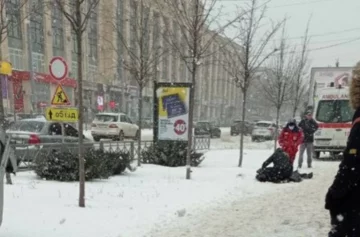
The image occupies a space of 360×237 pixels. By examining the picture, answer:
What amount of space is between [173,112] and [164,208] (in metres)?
5.66

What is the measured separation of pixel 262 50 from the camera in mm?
14211

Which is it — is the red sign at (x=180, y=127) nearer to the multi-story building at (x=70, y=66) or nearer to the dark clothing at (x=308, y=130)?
the dark clothing at (x=308, y=130)

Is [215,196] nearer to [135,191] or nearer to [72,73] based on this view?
[135,191]

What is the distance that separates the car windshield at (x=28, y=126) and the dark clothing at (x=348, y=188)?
464 inches

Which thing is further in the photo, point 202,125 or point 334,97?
point 202,125

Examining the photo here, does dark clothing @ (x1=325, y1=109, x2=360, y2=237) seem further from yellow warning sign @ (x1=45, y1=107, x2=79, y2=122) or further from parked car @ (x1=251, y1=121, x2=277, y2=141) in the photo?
parked car @ (x1=251, y1=121, x2=277, y2=141)

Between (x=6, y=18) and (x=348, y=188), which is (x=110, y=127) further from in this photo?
(x=348, y=188)

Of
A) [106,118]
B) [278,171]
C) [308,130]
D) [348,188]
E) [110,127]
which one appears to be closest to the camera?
[348,188]

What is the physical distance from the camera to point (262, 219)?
6.71m

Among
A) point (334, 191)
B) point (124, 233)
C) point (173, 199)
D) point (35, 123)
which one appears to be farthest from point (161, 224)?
point (35, 123)

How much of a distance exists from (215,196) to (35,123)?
24.0 ft

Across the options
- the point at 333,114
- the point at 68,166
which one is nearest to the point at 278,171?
the point at 68,166

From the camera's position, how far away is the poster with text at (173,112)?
40.6ft

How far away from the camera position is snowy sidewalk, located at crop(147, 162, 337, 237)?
588cm
